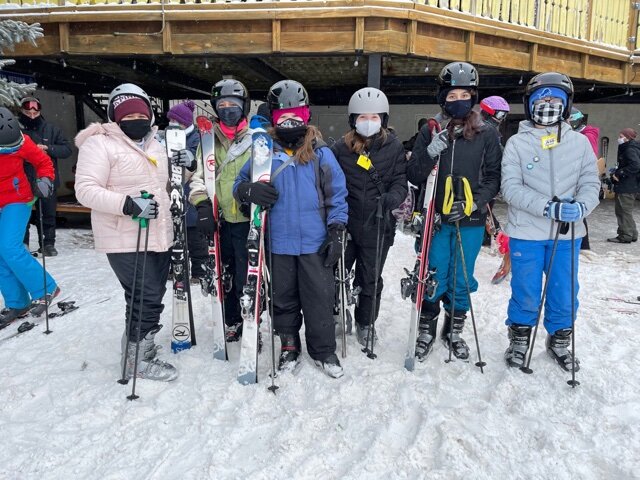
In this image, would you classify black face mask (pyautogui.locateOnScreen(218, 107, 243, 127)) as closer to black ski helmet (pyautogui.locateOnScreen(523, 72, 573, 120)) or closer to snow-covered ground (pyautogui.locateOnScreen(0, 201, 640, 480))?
snow-covered ground (pyautogui.locateOnScreen(0, 201, 640, 480))

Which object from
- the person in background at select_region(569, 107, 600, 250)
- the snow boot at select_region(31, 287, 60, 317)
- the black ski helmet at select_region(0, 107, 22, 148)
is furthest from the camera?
the person in background at select_region(569, 107, 600, 250)

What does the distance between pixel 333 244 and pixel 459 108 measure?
132 cm

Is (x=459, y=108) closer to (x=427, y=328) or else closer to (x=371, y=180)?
(x=371, y=180)

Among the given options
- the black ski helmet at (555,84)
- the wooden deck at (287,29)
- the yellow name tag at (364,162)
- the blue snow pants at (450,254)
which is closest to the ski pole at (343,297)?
the yellow name tag at (364,162)

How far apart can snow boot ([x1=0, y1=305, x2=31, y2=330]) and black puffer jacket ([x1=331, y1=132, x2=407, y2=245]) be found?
11.3ft

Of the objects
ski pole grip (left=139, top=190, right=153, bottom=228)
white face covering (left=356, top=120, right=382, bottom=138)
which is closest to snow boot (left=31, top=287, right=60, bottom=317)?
ski pole grip (left=139, top=190, right=153, bottom=228)

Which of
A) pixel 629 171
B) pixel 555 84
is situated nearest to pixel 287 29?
pixel 555 84

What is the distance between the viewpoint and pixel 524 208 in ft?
10.2

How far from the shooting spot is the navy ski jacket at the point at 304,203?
3.11 meters

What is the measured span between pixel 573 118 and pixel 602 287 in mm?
2038

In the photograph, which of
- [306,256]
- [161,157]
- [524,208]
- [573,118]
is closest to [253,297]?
[306,256]

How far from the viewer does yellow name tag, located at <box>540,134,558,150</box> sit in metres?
3.11

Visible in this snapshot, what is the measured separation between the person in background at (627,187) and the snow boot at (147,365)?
26.2ft

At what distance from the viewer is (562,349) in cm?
334
